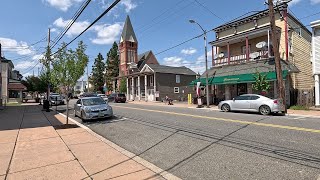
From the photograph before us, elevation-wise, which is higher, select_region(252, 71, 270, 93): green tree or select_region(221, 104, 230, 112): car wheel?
select_region(252, 71, 270, 93): green tree

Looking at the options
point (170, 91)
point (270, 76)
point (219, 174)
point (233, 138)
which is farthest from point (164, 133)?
point (170, 91)

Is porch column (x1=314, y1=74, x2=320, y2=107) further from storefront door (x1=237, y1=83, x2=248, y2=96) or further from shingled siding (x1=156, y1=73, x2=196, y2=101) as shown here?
shingled siding (x1=156, y1=73, x2=196, y2=101)

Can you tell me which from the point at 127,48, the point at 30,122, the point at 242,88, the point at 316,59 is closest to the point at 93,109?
the point at 30,122

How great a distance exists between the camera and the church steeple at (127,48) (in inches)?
2751

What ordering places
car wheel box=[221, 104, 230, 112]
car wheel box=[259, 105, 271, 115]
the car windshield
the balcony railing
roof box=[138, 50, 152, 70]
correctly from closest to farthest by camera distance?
the car windshield < car wheel box=[259, 105, 271, 115] < car wheel box=[221, 104, 230, 112] < the balcony railing < roof box=[138, 50, 152, 70]

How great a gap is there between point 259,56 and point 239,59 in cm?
266

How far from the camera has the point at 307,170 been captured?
5.50 meters

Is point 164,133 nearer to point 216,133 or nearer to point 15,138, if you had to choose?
point 216,133

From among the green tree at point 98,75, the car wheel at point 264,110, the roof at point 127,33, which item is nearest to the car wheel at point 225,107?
the car wheel at point 264,110

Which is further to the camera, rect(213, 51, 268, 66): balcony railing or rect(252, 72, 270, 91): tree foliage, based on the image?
rect(213, 51, 268, 66): balcony railing

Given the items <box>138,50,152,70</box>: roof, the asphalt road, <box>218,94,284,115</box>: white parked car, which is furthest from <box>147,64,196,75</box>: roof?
the asphalt road

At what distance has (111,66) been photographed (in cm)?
7806

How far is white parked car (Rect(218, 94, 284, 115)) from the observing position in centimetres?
1715

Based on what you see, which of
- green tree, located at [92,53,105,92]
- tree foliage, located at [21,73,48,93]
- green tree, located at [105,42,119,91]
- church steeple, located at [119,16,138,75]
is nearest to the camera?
tree foliage, located at [21,73,48,93]
